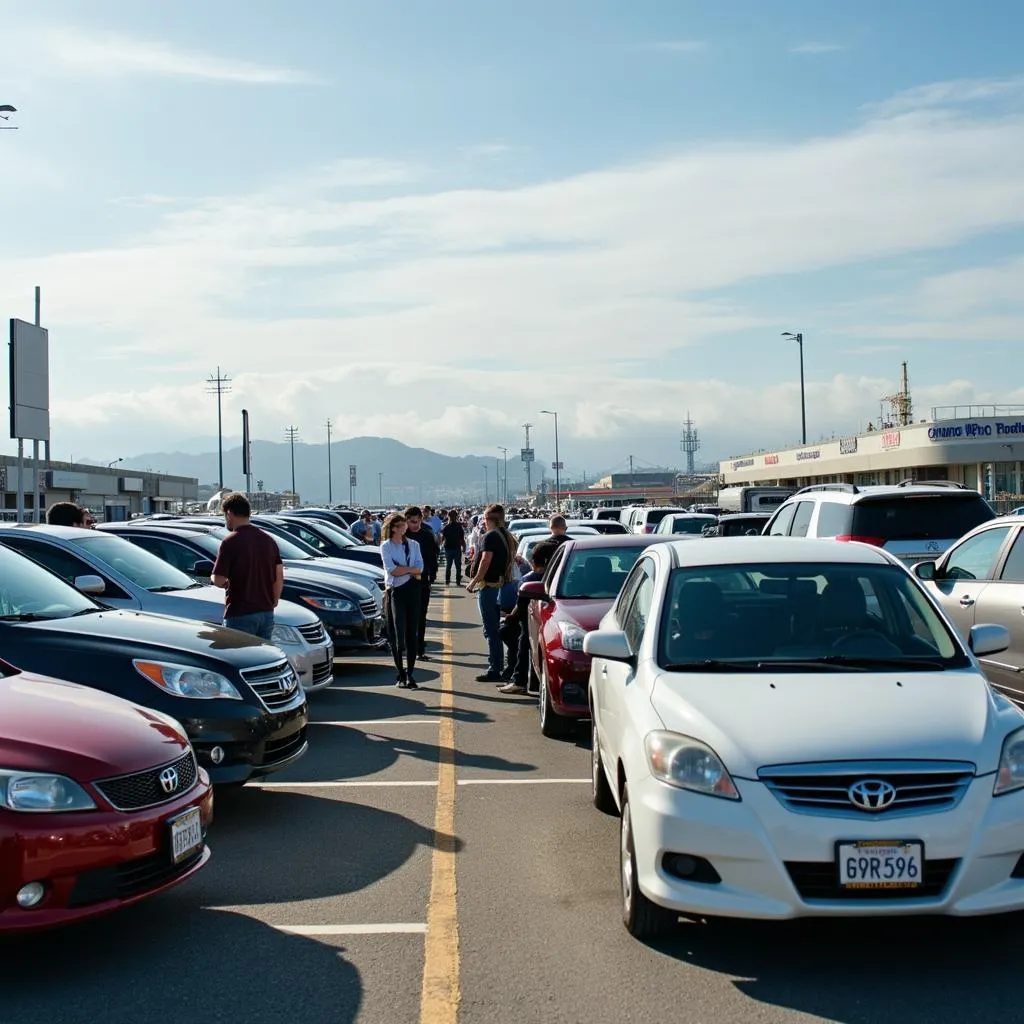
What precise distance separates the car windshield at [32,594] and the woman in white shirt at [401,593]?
4.82 meters

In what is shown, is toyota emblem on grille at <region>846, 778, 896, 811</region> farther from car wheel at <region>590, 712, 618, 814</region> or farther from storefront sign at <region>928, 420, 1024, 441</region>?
storefront sign at <region>928, 420, 1024, 441</region>

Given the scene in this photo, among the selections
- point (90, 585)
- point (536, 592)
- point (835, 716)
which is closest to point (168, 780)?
point (835, 716)

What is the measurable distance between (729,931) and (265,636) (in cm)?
582

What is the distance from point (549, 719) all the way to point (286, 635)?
2.60m

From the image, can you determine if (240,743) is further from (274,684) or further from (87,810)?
(87,810)

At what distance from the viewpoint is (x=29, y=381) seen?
859 inches

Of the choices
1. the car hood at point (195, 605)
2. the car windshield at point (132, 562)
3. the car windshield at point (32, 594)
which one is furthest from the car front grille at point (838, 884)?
the car windshield at point (132, 562)

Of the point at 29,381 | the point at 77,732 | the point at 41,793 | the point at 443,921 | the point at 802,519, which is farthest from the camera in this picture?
the point at 29,381

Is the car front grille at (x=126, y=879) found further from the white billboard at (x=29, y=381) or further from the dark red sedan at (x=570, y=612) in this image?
the white billboard at (x=29, y=381)

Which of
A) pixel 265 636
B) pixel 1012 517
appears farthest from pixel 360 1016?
pixel 1012 517

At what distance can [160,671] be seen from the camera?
23.7 feet

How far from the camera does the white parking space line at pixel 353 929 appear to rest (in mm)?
5211

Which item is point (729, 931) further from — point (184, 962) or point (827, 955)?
point (184, 962)

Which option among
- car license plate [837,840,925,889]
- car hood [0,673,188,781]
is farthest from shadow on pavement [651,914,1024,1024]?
car hood [0,673,188,781]
